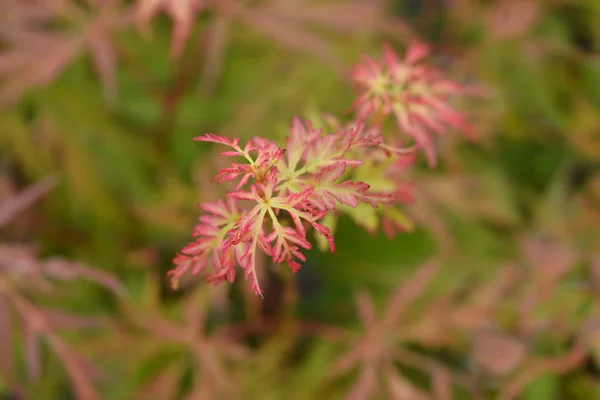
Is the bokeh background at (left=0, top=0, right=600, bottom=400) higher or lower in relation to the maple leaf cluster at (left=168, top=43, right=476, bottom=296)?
higher

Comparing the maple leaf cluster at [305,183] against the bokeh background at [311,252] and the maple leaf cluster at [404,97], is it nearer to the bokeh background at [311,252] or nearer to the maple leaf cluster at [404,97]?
the maple leaf cluster at [404,97]

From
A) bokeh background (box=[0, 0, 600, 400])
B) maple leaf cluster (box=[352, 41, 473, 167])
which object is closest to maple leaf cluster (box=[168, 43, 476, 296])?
maple leaf cluster (box=[352, 41, 473, 167])

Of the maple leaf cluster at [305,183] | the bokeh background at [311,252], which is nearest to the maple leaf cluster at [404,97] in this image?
the maple leaf cluster at [305,183]

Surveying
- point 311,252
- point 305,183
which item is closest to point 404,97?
point 305,183

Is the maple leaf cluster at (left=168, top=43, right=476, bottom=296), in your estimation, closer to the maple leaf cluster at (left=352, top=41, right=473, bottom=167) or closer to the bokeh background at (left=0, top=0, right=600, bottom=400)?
the maple leaf cluster at (left=352, top=41, right=473, bottom=167)

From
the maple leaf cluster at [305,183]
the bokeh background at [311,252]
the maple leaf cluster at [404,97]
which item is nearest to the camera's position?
the maple leaf cluster at [305,183]

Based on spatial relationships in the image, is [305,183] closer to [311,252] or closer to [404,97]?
[404,97]

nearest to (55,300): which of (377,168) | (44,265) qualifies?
(44,265)
